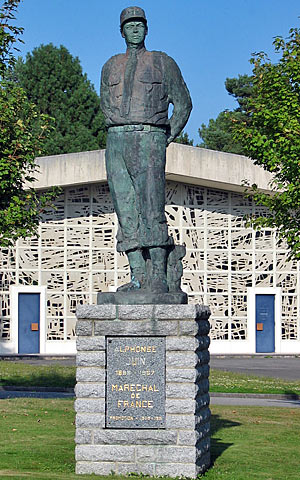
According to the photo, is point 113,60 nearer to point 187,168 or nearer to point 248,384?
point 248,384

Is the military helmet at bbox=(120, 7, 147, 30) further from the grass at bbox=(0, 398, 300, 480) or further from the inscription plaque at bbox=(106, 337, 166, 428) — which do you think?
the grass at bbox=(0, 398, 300, 480)

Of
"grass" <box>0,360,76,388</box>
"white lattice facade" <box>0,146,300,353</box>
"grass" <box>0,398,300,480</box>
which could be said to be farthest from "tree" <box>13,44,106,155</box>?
"grass" <box>0,398,300,480</box>

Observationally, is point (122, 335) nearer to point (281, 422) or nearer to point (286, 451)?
point (286, 451)

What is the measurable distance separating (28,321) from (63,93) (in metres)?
28.5

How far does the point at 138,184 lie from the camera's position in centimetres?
1160

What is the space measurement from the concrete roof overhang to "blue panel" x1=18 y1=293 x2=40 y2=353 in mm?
4604

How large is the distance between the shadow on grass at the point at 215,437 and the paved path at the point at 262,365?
41.6 feet

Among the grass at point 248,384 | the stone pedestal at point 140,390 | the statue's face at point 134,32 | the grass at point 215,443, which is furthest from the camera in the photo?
the grass at point 248,384

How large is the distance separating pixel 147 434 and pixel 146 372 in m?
0.65

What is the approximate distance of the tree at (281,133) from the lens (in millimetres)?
18594

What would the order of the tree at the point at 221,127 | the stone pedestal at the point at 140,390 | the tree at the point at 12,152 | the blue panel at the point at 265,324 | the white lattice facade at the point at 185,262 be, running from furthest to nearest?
the tree at the point at 221,127, the blue panel at the point at 265,324, the white lattice facade at the point at 185,262, the tree at the point at 12,152, the stone pedestal at the point at 140,390

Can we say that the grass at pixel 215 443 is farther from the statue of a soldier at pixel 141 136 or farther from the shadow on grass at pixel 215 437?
the statue of a soldier at pixel 141 136

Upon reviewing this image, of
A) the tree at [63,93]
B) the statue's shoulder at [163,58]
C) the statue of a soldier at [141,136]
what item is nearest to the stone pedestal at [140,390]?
the statue of a soldier at [141,136]

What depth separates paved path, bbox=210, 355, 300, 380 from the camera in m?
29.9
